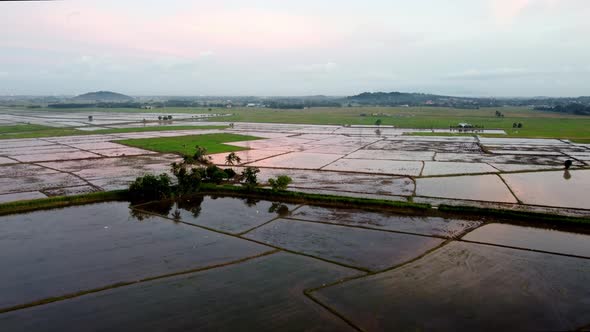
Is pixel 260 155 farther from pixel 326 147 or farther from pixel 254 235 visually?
pixel 254 235

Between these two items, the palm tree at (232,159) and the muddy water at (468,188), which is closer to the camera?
the muddy water at (468,188)

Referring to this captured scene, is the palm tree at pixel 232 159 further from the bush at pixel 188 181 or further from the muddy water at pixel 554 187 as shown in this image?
the muddy water at pixel 554 187

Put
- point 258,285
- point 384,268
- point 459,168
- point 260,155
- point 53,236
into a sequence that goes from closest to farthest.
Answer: point 258,285 → point 384,268 → point 53,236 → point 459,168 → point 260,155

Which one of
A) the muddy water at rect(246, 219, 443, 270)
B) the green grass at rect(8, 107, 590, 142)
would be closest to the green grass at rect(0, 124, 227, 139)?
the green grass at rect(8, 107, 590, 142)

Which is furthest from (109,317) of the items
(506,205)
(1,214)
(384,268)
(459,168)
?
(459,168)

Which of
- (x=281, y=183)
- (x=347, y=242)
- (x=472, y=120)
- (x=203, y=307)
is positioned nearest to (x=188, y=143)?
(x=281, y=183)

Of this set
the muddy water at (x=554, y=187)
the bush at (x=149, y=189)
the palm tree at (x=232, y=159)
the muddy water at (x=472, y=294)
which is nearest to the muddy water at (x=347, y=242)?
the muddy water at (x=472, y=294)

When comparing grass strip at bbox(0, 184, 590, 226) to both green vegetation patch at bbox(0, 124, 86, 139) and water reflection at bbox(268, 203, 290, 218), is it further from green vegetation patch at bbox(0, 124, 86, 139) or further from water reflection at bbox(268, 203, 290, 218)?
green vegetation patch at bbox(0, 124, 86, 139)
